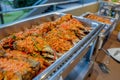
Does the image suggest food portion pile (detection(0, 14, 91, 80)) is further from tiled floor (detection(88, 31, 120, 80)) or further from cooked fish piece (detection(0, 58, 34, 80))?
tiled floor (detection(88, 31, 120, 80))


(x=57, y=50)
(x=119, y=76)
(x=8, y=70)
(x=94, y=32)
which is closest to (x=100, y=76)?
(x=119, y=76)

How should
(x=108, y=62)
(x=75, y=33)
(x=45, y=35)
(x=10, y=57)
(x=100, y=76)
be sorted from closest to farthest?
(x=10, y=57) < (x=45, y=35) < (x=75, y=33) < (x=100, y=76) < (x=108, y=62)

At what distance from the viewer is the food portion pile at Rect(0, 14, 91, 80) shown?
597mm

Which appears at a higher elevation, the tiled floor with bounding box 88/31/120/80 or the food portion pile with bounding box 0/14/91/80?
the food portion pile with bounding box 0/14/91/80

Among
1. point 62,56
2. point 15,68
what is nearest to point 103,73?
point 62,56

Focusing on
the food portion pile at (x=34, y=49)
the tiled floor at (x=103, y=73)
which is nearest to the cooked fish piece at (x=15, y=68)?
the food portion pile at (x=34, y=49)

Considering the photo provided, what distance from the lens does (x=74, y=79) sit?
100cm

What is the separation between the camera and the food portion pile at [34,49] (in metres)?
0.60

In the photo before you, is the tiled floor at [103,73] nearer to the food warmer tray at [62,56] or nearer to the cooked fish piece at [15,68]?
the food warmer tray at [62,56]

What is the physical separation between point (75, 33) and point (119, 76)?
0.60 m

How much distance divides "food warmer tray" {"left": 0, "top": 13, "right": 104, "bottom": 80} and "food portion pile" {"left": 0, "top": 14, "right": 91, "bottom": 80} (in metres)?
0.09

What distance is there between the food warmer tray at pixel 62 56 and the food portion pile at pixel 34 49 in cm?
9

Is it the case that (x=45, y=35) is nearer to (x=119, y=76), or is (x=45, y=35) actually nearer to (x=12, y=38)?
(x=12, y=38)

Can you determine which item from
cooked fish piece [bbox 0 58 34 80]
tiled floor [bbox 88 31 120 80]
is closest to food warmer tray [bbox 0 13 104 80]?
cooked fish piece [bbox 0 58 34 80]
